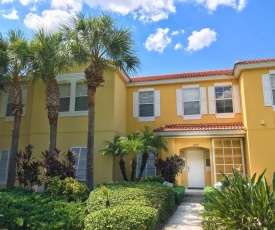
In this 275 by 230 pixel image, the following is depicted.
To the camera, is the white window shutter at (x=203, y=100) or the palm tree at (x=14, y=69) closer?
the palm tree at (x=14, y=69)

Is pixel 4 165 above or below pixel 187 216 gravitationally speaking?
above

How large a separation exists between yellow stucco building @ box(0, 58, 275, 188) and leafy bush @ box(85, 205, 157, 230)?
7.81m

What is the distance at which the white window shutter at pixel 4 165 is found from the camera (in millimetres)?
17625

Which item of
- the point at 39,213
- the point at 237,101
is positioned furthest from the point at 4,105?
the point at 237,101

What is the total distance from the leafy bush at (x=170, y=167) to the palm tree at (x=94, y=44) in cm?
418

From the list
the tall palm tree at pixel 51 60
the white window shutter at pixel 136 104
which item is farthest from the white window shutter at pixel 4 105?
the white window shutter at pixel 136 104

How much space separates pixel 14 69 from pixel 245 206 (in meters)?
14.1

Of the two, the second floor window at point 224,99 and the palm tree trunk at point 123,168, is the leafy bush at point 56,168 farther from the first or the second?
the second floor window at point 224,99

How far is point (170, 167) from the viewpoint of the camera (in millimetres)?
14648

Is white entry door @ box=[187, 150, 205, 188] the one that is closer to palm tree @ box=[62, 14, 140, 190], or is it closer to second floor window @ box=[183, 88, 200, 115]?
second floor window @ box=[183, 88, 200, 115]

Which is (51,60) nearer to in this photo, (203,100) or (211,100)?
(203,100)

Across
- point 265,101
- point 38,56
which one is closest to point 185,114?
point 265,101

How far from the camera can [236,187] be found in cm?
683

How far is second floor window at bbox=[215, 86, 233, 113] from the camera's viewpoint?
17.2 meters
